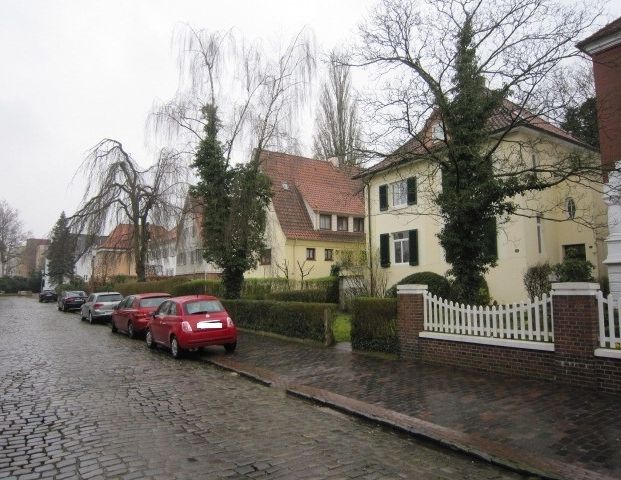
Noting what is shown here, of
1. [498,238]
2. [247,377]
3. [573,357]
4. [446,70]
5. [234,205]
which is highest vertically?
[446,70]

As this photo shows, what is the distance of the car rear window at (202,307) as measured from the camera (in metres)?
12.9

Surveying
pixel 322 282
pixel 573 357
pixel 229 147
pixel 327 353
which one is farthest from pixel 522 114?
pixel 322 282

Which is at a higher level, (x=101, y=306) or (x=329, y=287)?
(x=329, y=287)

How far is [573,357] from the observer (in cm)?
796

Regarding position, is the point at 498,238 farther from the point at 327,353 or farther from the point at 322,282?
the point at 327,353

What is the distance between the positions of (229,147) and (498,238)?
12.1 metres

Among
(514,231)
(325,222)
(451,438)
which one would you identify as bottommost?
(451,438)

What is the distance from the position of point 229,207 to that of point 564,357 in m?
14.5

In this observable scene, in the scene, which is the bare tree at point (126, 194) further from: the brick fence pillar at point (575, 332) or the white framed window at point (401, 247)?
the brick fence pillar at point (575, 332)

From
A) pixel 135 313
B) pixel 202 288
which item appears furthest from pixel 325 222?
pixel 135 313

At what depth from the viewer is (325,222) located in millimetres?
34500

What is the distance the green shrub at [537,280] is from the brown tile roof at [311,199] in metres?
13.2

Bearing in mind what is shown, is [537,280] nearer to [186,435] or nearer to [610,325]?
[610,325]

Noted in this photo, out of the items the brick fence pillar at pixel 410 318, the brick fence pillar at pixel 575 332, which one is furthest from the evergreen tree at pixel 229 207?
the brick fence pillar at pixel 575 332
